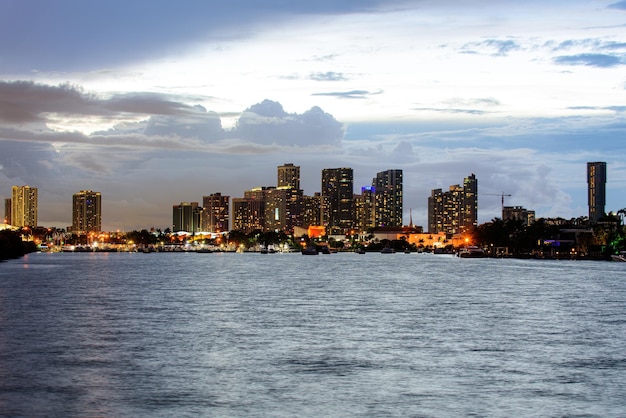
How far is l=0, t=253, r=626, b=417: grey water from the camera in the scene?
26.8 meters

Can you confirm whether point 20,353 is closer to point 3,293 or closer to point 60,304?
point 60,304

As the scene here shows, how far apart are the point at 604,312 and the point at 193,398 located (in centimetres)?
4028

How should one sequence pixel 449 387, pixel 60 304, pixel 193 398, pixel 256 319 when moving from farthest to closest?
1. pixel 60 304
2. pixel 256 319
3. pixel 449 387
4. pixel 193 398

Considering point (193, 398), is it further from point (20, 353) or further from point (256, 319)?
point (256, 319)

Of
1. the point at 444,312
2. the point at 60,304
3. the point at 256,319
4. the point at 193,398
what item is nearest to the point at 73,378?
the point at 193,398

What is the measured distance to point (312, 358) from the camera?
1423 inches

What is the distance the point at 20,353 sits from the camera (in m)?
→ 37.8

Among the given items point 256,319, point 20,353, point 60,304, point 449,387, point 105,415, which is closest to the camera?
point 105,415

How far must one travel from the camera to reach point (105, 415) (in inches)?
990

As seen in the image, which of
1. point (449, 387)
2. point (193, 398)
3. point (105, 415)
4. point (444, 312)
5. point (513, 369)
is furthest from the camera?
point (444, 312)

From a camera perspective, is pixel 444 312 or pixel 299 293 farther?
pixel 299 293

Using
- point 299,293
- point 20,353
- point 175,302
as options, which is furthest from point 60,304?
point 20,353

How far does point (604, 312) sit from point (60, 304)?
40.6 meters

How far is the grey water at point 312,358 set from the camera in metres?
26.8
